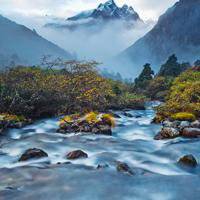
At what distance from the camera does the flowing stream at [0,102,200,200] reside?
13.0 metres

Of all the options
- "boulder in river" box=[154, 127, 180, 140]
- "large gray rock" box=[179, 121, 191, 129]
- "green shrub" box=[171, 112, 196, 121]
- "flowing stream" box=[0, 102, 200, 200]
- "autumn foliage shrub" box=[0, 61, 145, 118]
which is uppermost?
"autumn foliage shrub" box=[0, 61, 145, 118]

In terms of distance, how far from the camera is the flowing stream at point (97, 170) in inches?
510

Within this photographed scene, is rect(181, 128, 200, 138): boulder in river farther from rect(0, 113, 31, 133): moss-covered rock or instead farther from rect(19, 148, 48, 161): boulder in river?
rect(0, 113, 31, 133): moss-covered rock

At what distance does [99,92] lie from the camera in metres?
33.3

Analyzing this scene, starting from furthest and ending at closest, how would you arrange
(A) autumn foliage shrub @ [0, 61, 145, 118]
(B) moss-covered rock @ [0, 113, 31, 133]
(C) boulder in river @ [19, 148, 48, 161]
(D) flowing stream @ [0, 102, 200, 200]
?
(A) autumn foliage shrub @ [0, 61, 145, 118], (B) moss-covered rock @ [0, 113, 31, 133], (C) boulder in river @ [19, 148, 48, 161], (D) flowing stream @ [0, 102, 200, 200]

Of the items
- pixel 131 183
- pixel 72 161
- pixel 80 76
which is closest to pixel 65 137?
pixel 72 161

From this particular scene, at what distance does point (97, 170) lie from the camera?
15.6 m

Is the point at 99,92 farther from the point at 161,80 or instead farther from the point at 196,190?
the point at 161,80

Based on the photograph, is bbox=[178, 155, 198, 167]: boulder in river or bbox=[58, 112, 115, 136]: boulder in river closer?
bbox=[178, 155, 198, 167]: boulder in river

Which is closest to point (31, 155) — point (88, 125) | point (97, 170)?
point (97, 170)

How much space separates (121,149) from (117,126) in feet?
23.8

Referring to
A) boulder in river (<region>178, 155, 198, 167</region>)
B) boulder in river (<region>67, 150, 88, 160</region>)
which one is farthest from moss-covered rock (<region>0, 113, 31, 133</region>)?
boulder in river (<region>178, 155, 198, 167</region>)

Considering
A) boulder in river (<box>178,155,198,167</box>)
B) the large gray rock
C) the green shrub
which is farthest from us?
A: the green shrub

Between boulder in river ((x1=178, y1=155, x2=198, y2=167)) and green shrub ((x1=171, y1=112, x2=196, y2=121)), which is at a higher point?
green shrub ((x1=171, y1=112, x2=196, y2=121))
